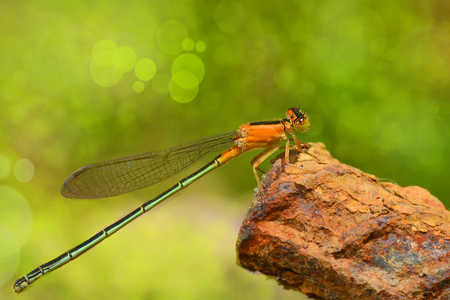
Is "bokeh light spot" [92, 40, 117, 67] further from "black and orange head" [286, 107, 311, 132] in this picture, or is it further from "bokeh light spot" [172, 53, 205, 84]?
"black and orange head" [286, 107, 311, 132]

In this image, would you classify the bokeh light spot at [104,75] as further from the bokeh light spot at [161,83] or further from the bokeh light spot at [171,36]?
the bokeh light spot at [171,36]

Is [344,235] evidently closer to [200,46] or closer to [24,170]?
[200,46]

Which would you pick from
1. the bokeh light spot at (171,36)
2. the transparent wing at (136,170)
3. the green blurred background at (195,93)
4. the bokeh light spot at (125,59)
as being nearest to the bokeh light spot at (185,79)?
the green blurred background at (195,93)

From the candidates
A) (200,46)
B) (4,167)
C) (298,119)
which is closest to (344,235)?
(298,119)

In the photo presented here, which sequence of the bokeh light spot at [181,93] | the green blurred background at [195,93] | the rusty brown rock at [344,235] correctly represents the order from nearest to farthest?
the rusty brown rock at [344,235] < the green blurred background at [195,93] < the bokeh light spot at [181,93]

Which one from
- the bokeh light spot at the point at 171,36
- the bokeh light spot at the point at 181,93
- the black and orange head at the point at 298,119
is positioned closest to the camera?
the black and orange head at the point at 298,119

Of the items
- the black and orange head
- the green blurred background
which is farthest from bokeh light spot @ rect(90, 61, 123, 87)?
the black and orange head
